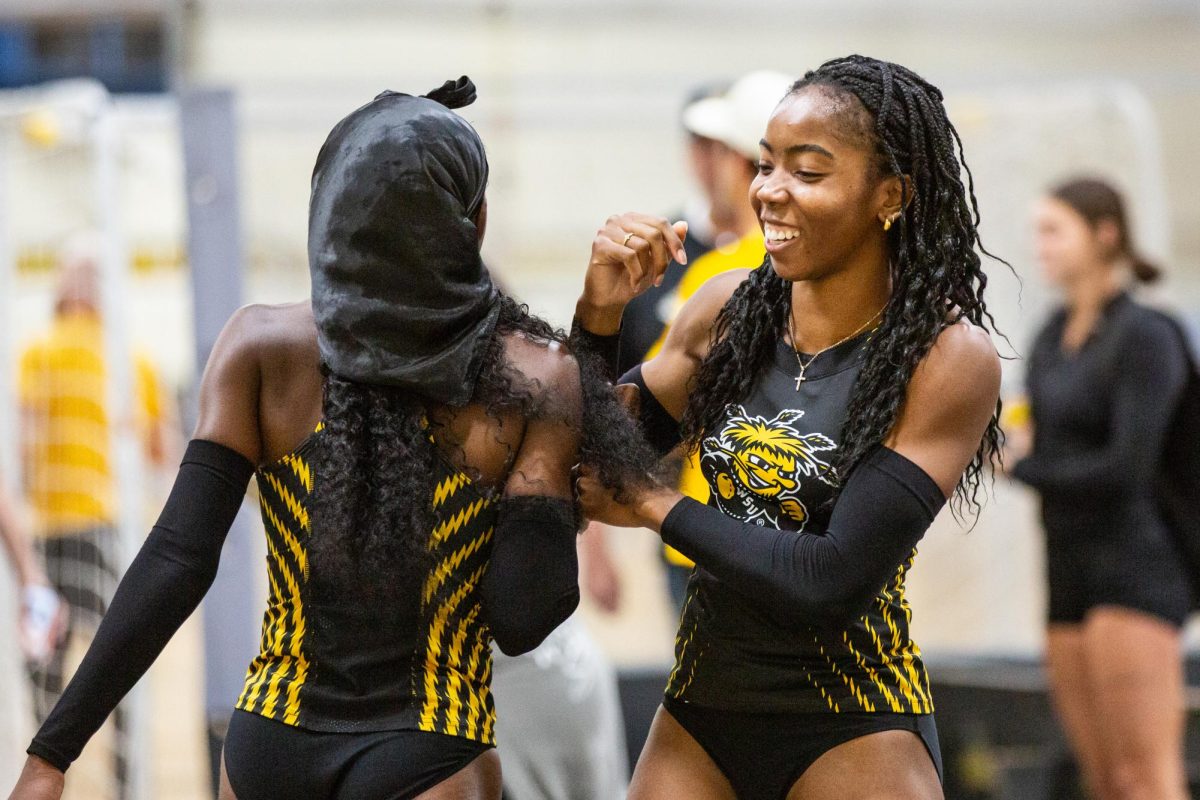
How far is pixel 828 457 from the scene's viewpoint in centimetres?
226

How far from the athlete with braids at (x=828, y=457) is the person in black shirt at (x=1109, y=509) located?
7.30ft

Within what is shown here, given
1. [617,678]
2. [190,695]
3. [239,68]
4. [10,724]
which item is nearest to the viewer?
[10,724]

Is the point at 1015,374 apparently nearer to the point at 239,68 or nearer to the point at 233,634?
the point at 233,634

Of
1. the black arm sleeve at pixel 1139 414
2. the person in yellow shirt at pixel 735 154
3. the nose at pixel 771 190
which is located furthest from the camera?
the black arm sleeve at pixel 1139 414

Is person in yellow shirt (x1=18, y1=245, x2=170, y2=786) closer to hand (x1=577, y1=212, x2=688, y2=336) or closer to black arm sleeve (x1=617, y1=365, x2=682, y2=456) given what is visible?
black arm sleeve (x1=617, y1=365, x2=682, y2=456)

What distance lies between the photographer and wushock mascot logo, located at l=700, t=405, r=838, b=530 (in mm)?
2271

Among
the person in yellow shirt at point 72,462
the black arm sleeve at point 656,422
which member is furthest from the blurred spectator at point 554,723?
the person in yellow shirt at point 72,462

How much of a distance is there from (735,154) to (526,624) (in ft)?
6.97

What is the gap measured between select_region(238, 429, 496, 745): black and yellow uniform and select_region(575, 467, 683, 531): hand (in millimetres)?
176

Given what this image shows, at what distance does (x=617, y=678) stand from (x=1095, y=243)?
217 centimetres

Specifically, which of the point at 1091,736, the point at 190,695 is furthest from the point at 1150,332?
the point at 190,695

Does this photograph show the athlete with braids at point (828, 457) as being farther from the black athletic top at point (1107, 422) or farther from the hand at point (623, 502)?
the black athletic top at point (1107, 422)

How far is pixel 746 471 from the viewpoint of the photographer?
231 cm

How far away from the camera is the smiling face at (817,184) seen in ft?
7.42
